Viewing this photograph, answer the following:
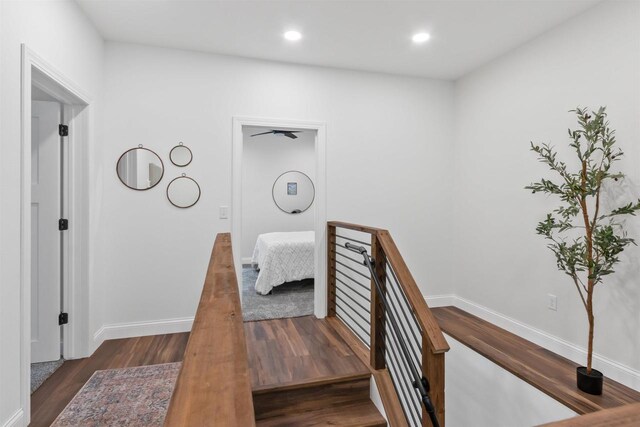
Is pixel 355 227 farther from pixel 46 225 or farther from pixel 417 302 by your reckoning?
pixel 46 225

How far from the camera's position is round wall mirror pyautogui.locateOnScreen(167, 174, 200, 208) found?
133 inches

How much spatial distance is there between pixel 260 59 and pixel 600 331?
3.80 m

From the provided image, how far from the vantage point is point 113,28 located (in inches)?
118

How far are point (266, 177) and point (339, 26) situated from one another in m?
4.15

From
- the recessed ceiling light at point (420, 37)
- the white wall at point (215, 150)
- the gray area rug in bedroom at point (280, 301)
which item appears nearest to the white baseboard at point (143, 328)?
the white wall at point (215, 150)

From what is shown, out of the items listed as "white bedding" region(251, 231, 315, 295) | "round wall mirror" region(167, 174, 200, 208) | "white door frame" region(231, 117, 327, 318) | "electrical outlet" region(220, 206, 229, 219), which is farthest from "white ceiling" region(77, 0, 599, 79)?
"white bedding" region(251, 231, 315, 295)

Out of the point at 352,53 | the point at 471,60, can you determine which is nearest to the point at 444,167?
the point at 471,60

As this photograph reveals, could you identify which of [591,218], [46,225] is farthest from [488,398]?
[46,225]

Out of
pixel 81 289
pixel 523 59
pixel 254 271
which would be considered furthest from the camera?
pixel 254 271

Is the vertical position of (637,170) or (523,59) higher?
(523,59)

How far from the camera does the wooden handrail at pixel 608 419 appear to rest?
0.49 metres

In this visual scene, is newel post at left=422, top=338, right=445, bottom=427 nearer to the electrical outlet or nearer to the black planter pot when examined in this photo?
the black planter pot

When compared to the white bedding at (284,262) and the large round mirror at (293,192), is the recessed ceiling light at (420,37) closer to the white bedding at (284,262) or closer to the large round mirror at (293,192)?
the white bedding at (284,262)

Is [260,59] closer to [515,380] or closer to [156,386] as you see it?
[156,386]
